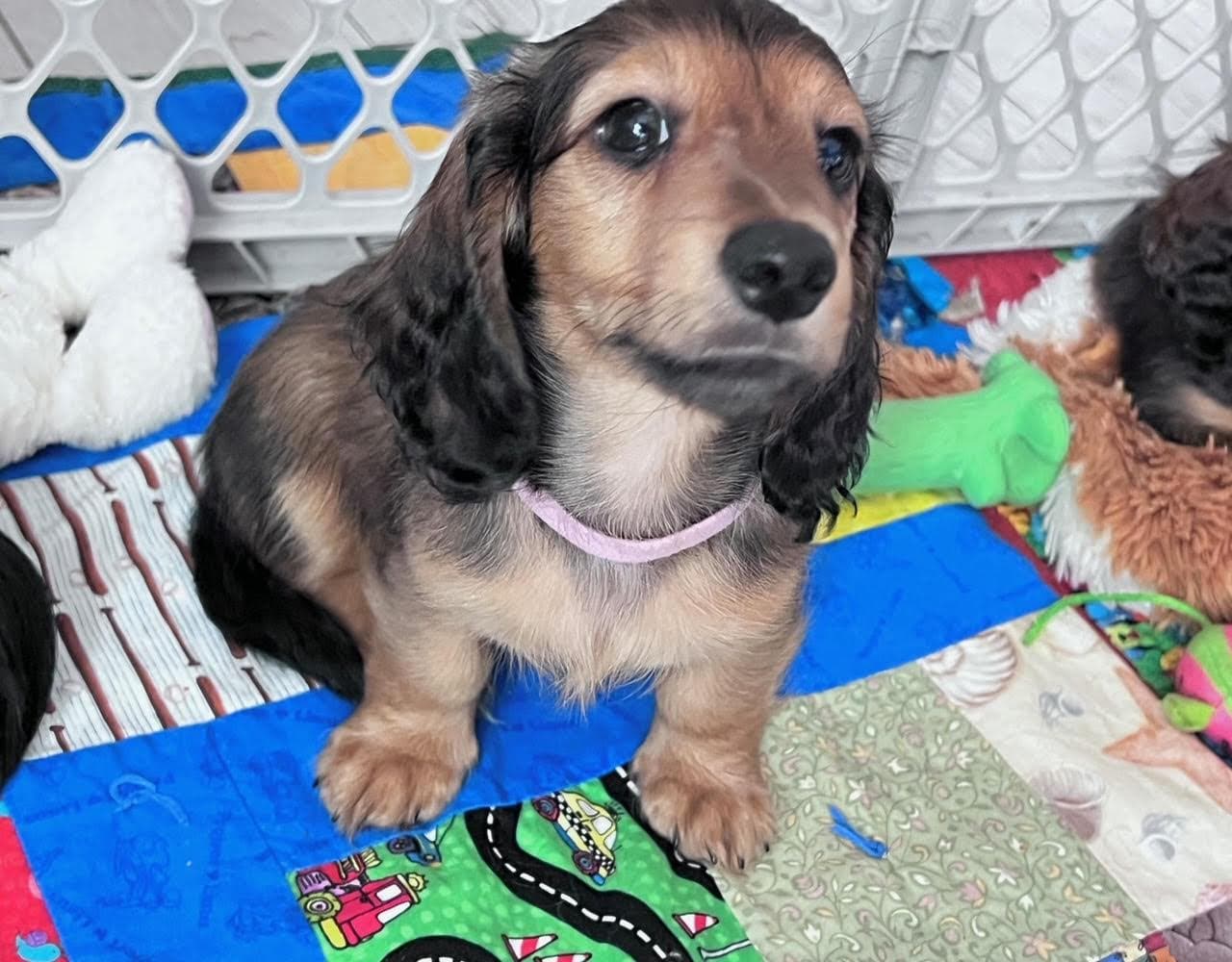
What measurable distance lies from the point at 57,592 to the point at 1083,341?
2.10m

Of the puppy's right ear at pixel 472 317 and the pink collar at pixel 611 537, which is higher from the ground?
the puppy's right ear at pixel 472 317

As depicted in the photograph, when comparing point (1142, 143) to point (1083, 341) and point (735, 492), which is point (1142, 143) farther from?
point (735, 492)

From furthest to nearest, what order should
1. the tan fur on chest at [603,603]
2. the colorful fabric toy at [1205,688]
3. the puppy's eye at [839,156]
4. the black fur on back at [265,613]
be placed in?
1. the colorful fabric toy at [1205,688]
2. the black fur on back at [265,613]
3. the tan fur on chest at [603,603]
4. the puppy's eye at [839,156]

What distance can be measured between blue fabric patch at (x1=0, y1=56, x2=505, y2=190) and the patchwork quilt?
2.56ft

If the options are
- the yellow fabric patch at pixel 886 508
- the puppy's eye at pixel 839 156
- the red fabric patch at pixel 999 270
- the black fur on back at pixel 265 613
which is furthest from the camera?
the red fabric patch at pixel 999 270

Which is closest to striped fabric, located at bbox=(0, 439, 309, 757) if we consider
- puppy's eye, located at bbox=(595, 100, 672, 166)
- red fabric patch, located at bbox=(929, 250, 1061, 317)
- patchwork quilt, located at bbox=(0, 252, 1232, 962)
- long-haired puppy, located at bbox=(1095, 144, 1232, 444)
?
patchwork quilt, located at bbox=(0, 252, 1232, 962)

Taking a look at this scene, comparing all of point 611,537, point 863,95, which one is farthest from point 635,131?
point 863,95

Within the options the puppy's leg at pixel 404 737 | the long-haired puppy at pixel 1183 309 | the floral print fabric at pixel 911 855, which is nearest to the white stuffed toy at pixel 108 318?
the puppy's leg at pixel 404 737

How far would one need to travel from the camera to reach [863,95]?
9.55 feet

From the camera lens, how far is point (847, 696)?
7.68 ft

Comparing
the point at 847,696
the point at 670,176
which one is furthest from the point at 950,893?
the point at 670,176

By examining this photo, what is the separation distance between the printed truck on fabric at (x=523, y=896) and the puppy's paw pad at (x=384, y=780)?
0.05 m

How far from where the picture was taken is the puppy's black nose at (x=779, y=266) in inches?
51.3

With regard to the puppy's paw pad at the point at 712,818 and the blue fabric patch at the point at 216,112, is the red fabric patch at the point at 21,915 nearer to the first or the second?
the puppy's paw pad at the point at 712,818
